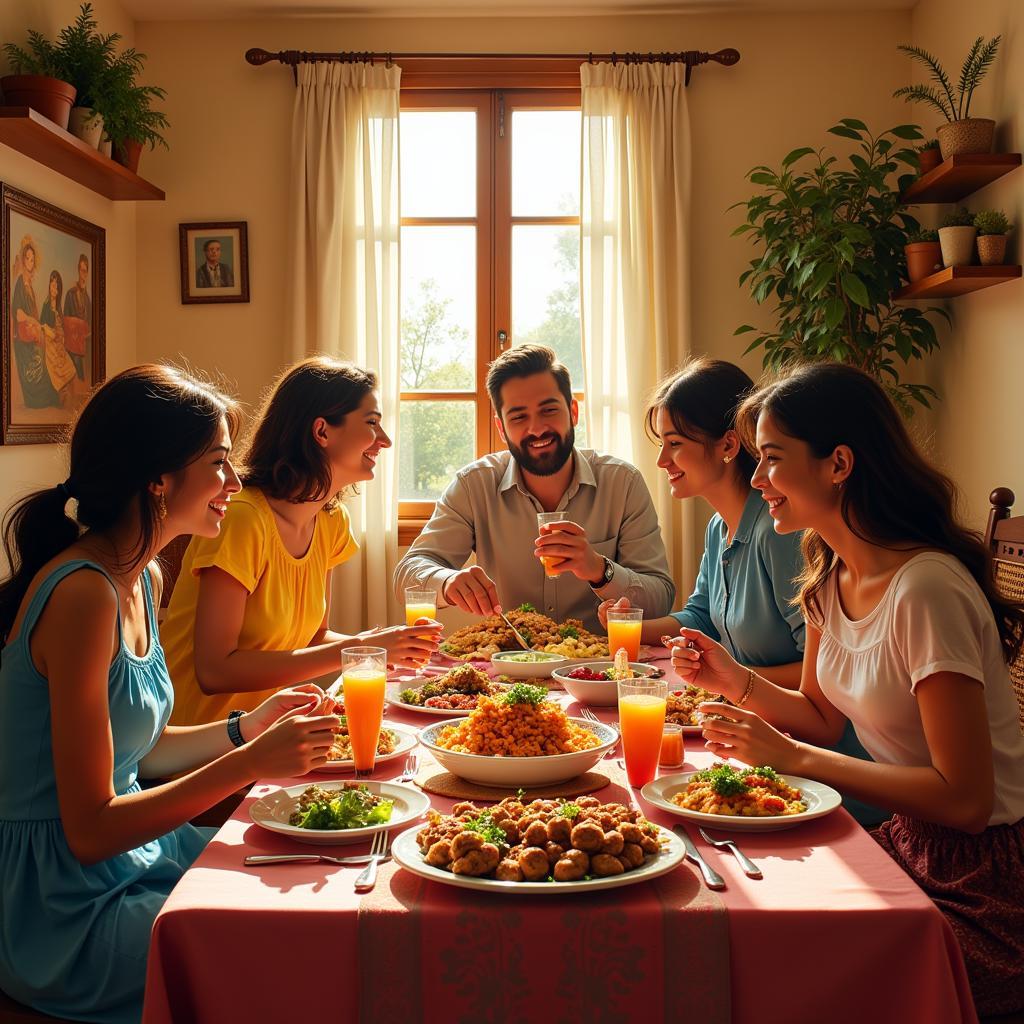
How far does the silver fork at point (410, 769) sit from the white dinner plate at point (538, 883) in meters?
0.31

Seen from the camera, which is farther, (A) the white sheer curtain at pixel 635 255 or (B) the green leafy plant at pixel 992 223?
(A) the white sheer curtain at pixel 635 255

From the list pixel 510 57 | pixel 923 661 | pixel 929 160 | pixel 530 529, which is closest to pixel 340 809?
pixel 923 661

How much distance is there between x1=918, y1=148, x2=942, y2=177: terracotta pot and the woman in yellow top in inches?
101

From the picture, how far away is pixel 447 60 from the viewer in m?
4.59

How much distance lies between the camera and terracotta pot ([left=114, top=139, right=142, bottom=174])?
13.7 feet

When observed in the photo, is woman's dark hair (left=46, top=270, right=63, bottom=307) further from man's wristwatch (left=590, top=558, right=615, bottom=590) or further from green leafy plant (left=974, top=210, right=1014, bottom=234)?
green leafy plant (left=974, top=210, right=1014, bottom=234)

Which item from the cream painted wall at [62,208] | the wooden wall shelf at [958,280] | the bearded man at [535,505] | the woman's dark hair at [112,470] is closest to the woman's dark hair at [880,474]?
the woman's dark hair at [112,470]

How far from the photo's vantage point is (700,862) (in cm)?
114

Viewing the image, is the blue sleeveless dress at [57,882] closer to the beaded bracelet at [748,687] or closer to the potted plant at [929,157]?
the beaded bracelet at [748,687]

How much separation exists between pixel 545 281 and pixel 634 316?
0.51m

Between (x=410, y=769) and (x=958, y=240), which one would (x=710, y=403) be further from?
(x=958, y=240)

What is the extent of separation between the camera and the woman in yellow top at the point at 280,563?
216cm

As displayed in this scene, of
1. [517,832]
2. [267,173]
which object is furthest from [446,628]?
[517,832]

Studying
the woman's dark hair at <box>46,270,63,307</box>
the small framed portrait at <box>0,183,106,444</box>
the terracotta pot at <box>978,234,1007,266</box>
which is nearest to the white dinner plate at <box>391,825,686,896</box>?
the small framed portrait at <box>0,183,106,444</box>
